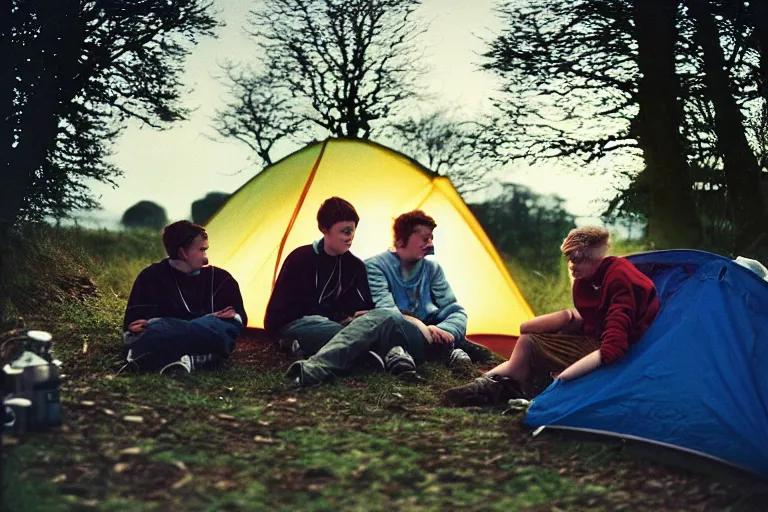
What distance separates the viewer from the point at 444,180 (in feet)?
24.9

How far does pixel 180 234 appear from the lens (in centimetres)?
552

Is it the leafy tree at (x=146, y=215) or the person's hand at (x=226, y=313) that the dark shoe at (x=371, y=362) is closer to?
the person's hand at (x=226, y=313)

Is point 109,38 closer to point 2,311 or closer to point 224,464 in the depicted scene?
point 2,311

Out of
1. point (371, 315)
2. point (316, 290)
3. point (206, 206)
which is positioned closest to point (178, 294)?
point (316, 290)

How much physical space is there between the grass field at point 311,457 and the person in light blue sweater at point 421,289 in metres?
0.57

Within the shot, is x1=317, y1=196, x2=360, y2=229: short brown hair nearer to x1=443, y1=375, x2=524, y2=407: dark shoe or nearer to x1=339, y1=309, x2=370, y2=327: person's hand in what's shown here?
x1=339, y1=309, x2=370, y2=327: person's hand

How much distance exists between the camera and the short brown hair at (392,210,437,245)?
613cm

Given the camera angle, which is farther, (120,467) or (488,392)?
(488,392)

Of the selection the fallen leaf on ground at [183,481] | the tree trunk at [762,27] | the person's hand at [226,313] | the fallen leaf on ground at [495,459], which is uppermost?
the tree trunk at [762,27]

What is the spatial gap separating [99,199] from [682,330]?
22.9 ft

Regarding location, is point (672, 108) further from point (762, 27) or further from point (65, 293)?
point (65, 293)

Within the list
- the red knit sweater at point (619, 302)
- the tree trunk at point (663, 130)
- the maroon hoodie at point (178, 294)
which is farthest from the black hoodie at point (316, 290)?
the tree trunk at point (663, 130)

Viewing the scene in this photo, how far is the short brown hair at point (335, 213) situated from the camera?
5965 mm

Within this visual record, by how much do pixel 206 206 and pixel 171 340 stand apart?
36.3ft
